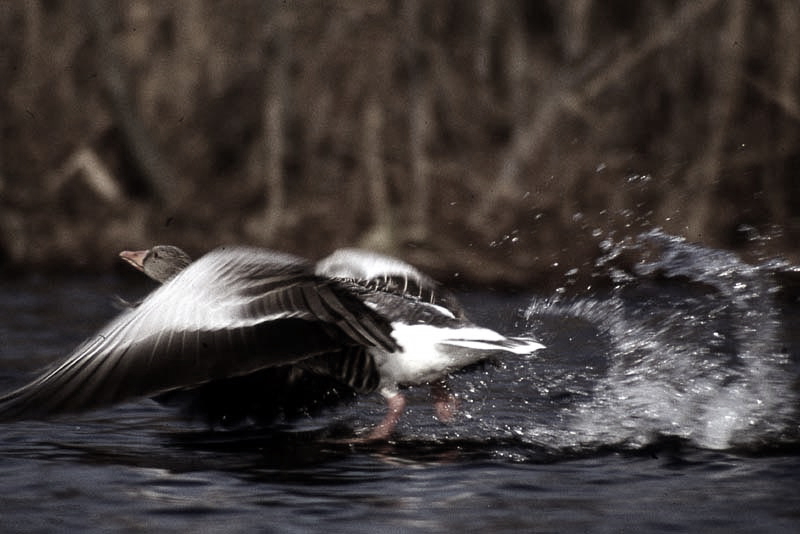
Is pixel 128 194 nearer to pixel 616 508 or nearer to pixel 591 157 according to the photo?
pixel 591 157

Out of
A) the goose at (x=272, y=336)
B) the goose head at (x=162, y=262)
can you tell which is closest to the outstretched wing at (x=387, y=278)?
the goose at (x=272, y=336)

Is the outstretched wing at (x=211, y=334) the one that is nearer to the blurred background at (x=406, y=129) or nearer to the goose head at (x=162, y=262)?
the goose head at (x=162, y=262)

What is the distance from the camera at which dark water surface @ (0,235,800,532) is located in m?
4.63

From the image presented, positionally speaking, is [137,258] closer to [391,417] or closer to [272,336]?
[391,417]

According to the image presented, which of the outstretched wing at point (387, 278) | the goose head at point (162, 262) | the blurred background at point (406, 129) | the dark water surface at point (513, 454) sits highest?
the blurred background at point (406, 129)

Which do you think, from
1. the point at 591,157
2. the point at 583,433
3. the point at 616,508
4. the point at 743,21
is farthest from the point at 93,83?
the point at 616,508

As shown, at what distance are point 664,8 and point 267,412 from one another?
871 cm

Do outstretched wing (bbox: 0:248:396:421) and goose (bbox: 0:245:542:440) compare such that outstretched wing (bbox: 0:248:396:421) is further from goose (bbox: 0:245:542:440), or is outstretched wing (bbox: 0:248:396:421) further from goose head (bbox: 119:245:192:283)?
goose head (bbox: 119:245:192:283)

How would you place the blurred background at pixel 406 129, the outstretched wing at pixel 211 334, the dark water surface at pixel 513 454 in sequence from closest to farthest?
the dark water surface at pixel 513 454
the outstretched wing at pixel 211 334
the blurred background at pixel 406 129

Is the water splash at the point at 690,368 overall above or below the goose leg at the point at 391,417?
above

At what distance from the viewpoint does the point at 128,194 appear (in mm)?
13484

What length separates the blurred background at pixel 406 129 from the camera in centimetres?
1146

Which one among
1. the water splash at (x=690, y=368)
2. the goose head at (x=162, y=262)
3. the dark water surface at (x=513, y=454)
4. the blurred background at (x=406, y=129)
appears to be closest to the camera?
the dark water surface at (x=513, y=454)

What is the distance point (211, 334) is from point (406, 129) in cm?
867
